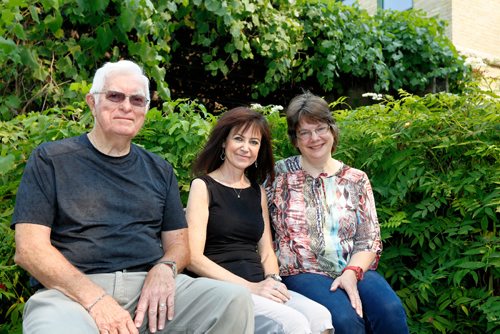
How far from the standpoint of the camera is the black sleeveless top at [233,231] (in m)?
3.03

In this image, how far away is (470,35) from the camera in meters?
11.3

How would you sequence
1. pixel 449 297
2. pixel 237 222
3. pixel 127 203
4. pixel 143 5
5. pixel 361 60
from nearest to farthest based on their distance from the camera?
pixel 127 203
pixel 237 222
pixel 449 297
pixel 143 5
pixel 361 60

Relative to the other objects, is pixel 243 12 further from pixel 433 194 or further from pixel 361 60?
pixel 433 194

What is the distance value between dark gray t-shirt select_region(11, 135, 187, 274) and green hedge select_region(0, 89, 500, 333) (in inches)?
31.1

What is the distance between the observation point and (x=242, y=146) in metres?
3.17

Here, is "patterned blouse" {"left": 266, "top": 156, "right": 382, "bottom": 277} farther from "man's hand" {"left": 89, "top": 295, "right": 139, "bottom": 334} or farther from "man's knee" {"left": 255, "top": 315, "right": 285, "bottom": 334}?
"man's hand" {"left": 89, "top": 295, "right": 139, "bottom": 334}

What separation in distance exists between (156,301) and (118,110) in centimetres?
92

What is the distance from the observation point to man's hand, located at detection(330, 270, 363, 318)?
290 cm

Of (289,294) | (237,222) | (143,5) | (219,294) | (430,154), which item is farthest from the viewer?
(143,5)

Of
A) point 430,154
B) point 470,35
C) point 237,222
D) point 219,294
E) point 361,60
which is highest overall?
point 470,35

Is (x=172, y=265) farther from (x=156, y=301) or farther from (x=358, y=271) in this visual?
(x=358, y=271)

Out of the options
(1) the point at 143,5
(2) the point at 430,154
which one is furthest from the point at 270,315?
(1) the point at 143,5

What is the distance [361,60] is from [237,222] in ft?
15.9

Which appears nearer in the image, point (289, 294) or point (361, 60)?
point (289, 294)
